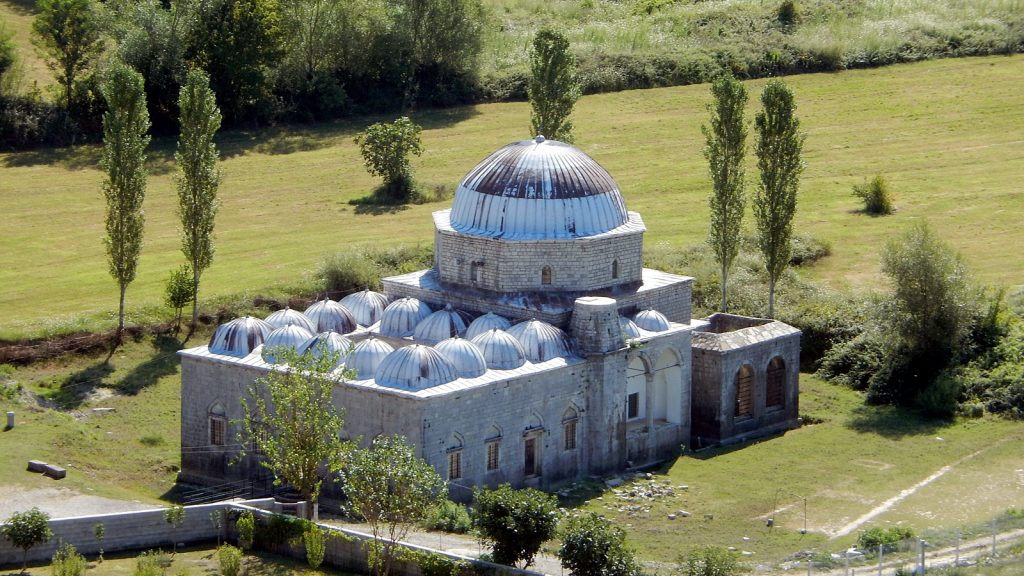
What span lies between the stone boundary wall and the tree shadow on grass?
2237 centimetres

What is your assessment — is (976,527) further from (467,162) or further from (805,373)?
(467,162)

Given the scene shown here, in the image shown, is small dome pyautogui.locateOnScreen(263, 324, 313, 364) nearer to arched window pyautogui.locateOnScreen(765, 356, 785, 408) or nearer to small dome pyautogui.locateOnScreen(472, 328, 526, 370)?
small dome pyautogui.locateOnScreen(472, 328, 526, 370)

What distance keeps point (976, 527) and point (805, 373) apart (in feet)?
70.4

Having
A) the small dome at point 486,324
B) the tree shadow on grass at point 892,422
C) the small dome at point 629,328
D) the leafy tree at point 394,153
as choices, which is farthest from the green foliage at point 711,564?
the leafy tree at point 394,153

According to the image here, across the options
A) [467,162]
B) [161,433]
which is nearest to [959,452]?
[161,433]

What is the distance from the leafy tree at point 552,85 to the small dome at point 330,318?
69.2 feet

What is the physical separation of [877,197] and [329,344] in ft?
135

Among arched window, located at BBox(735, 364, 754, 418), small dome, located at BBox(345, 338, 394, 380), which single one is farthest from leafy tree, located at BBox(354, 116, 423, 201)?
small dome, located at BBox(345, 338, 394, 380)

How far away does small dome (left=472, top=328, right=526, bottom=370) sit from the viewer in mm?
53125

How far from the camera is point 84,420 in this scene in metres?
59.0

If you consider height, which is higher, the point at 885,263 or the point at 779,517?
the point at 885,263

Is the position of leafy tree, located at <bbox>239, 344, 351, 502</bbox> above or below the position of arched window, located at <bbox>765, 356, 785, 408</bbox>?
above

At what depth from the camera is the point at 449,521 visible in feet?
158

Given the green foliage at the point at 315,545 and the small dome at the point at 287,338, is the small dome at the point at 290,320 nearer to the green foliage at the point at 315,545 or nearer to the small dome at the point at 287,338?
the small dome at the point at 287,338
